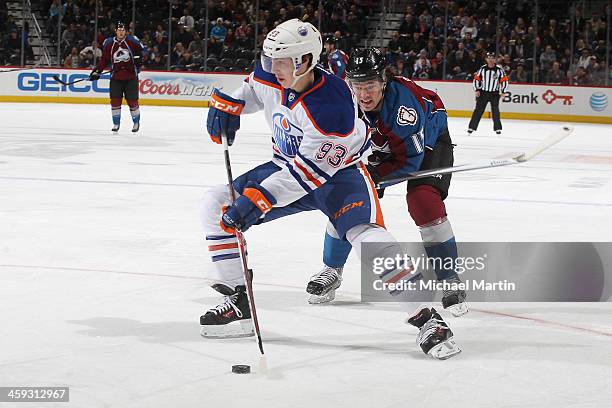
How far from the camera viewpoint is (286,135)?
3646mm

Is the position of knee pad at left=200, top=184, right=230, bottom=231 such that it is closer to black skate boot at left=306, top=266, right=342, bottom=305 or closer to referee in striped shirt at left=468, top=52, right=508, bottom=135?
black skate boot at left=306, top=266, right=342, bottom=305

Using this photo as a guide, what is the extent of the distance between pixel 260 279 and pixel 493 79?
34.7ft

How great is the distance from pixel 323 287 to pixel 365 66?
928mm

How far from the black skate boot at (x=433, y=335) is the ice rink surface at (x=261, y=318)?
0.04m

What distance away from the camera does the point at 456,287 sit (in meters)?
4.12

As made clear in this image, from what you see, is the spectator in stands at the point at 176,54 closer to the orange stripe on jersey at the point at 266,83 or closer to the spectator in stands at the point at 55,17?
the spectator in stands at the point at 55,17

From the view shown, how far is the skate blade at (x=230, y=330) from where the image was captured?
140 inches

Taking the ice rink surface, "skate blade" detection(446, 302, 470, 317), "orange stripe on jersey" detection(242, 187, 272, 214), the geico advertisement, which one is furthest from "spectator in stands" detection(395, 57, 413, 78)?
"orange stripe on jersey" detection(242, 187, 272, 214)

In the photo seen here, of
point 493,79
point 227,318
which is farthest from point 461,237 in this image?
point 493,79

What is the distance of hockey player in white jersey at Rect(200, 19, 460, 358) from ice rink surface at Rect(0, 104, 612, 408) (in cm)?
16

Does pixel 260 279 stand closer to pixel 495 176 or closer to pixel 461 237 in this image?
pixel 461 237

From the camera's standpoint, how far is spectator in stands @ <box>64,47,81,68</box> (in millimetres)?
17609

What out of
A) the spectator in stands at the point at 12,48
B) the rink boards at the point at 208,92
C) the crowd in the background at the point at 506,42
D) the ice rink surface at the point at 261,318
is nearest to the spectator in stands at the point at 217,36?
the rink boards at the point at 208,92

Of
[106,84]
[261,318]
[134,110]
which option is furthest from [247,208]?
[106,84]
